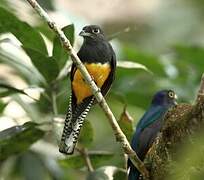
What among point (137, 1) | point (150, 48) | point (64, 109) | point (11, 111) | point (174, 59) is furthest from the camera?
point (137, 1)

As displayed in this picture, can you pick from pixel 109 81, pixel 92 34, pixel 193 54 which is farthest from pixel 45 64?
pixel 193 54

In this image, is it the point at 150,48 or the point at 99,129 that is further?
the point at 150,48

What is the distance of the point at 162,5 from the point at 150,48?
123 centimetres

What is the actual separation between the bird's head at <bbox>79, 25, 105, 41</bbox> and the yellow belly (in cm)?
25

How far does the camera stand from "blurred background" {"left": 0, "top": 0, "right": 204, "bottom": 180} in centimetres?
520

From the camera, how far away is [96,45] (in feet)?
16.9

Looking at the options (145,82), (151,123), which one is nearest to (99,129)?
(145,82)

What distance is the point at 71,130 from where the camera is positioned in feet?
15.9

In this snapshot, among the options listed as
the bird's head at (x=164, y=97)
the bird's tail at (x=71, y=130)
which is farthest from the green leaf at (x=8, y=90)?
the bird's head at (x=164, y=97)

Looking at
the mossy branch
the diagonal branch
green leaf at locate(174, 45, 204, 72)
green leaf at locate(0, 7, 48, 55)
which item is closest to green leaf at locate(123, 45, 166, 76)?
green leaf at locate(174, 45, 204, 72)

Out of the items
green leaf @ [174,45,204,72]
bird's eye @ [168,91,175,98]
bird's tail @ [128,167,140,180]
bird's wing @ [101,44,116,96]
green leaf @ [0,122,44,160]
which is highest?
bird's wing @ [101,44,116,96]

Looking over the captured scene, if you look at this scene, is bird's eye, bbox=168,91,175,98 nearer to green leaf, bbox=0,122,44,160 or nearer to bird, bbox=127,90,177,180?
bird, bbox=127,90,177,180

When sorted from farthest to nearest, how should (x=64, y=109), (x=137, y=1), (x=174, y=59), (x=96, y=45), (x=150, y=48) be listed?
1. (x=137, y=1)
2. (x=150, y=48)
3. (x=174, y=59)
4. (x=64, y=109)
5. (x=96, y=45)

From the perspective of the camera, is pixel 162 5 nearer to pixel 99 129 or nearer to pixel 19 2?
pixel 99 129
